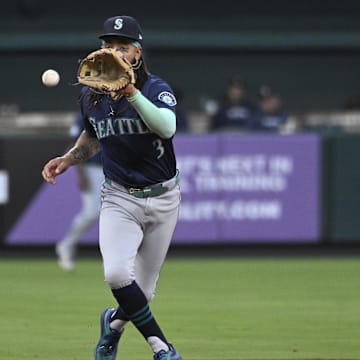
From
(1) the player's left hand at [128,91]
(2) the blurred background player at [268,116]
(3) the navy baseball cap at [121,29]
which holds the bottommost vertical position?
(2) the blurred background player at [268,116]

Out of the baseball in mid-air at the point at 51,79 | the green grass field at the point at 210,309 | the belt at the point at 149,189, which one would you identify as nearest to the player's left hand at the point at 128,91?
the baseball in mid-air at the point at 51,79

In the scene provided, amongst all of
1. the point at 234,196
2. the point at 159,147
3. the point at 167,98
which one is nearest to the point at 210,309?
the point at 159,147

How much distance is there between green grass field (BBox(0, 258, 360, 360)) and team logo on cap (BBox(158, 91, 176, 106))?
1807 millimetres

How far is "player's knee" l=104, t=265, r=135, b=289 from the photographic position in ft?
22.0

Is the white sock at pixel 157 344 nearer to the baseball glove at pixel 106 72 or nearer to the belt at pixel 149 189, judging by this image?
the belt at pixel 149 189

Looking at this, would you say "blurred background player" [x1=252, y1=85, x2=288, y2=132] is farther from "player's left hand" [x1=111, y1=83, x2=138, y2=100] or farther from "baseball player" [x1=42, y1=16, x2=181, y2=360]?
"player's left hand" [x1=111, y1=83, x2=138, y2=100]

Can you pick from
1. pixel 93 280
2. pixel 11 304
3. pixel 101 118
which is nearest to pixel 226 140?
pixel 93 280

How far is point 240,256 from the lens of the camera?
1541cm

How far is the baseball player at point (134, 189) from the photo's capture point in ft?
22.2

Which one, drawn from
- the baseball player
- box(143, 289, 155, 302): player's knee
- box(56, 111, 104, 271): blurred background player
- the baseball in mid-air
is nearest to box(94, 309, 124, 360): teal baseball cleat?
the baseball player

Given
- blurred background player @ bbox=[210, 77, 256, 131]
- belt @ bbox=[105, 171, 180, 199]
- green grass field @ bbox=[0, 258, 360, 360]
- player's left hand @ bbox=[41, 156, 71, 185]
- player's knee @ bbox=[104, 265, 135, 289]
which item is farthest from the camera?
blurred background player @ bbox=[210, 77, 256, 131]

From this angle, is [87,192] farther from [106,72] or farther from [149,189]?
[106,72]

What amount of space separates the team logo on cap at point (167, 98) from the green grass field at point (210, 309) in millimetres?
1807

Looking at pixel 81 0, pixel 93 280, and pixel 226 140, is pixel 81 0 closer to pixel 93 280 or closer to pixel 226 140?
pixel 226 140
